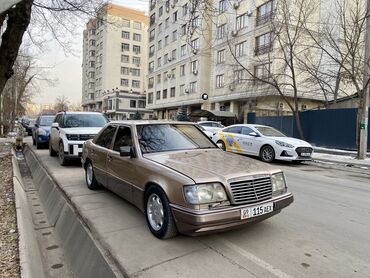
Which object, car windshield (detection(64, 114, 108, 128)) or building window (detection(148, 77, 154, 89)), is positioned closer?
car windshield (detection(64, 114, 108, 128))

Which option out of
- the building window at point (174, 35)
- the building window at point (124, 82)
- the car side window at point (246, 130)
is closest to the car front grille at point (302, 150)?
the car side window at point (246, 130)

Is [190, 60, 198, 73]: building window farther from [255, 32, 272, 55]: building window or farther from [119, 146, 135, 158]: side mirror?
[119, 146, 135, 158]: side mirror

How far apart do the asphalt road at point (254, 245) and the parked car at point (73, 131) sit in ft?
13.2

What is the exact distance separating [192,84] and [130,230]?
42642 mm

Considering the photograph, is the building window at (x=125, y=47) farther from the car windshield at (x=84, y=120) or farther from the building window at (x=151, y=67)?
the car windshield at (x=84, y=120)

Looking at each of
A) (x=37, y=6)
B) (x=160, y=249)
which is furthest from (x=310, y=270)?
(x=37, y=6)

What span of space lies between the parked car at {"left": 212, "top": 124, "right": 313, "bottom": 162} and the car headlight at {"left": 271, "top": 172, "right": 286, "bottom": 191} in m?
8.25

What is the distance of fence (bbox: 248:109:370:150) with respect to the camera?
18.8 m

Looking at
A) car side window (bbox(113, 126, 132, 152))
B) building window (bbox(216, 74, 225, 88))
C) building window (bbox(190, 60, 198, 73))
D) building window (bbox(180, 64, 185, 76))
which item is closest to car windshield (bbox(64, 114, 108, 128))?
car side window (bbox(113, 126, 132, 152))

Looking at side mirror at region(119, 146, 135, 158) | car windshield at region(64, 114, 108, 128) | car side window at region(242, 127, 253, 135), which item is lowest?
side mirror at region(119, 146, 135, 158)

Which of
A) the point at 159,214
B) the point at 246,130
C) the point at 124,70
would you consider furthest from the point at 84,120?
the point at 124,70

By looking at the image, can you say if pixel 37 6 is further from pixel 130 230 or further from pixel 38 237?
pixel 130 230

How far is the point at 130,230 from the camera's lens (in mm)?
4609

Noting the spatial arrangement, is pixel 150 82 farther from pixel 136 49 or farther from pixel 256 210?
pixel 256 210
